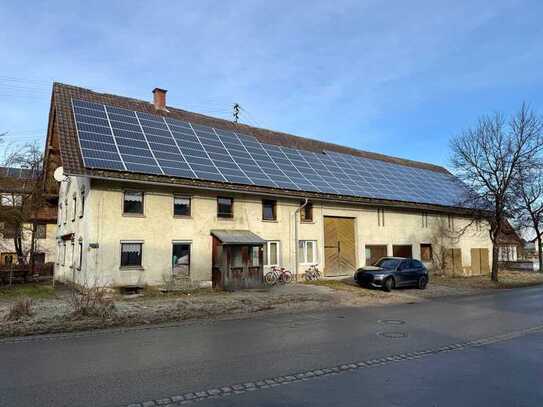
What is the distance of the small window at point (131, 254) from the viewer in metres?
17.7

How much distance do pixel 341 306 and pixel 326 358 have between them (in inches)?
322

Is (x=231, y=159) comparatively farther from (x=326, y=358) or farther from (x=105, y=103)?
(x=326, y=358)

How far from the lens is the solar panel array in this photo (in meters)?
18.8

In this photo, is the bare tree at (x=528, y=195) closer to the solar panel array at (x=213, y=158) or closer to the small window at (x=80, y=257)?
the solar panel array at (x=213, y=158)

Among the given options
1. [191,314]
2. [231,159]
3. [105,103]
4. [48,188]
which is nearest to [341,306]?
[191,314]

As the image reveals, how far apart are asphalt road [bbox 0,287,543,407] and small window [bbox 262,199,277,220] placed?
11.0 m

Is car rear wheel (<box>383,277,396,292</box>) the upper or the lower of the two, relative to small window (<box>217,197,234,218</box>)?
lower

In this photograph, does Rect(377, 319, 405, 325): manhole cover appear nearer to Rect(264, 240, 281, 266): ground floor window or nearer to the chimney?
Rect(264, 240, 281, 266): ground floor window

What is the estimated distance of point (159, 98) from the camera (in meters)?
26.2

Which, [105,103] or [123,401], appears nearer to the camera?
[123,401]

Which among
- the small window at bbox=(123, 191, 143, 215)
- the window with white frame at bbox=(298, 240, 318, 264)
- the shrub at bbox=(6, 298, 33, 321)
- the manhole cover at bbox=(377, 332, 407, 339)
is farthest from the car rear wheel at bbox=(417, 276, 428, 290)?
the shrub at bbox=(6, 298, 33, 321)

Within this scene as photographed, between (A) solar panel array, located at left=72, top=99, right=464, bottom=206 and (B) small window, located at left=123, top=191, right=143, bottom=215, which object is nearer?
(B) small window, located at left=123, top=191, right=143, bottom=215

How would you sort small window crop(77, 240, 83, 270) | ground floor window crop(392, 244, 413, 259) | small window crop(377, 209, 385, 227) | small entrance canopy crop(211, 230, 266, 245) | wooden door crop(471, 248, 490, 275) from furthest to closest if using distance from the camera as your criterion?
1. wooden door crop(471, 248, 490, 275)
2. ground floor window crop(392, 244, 413, 259)
3. small window crop(377, 209, 385, 227)
4. small entrance canopy crop(211, 230, 266, 245)
5. small window crop(77, 240, 83, 270)

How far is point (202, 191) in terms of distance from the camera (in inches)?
779
